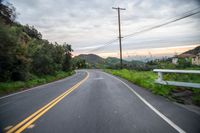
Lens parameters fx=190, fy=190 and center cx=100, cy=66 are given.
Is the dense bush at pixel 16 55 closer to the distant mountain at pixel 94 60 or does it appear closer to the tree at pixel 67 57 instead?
the tree at pixel 67 57

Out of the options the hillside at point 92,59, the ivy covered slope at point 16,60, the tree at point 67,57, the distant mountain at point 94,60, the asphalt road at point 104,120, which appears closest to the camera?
the asphalt road at point 104,120

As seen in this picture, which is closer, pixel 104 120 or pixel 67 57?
pixel 104 120

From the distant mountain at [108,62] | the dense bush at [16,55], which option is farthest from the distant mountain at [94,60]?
the dense bush at [16,55]

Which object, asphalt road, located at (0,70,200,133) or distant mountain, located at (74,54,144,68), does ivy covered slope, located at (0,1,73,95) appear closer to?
asphalt road, located at (0,70,200,133)

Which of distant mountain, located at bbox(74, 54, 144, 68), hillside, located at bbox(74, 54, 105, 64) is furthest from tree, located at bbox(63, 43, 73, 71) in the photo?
A: hillside, located at bbox(74, 54, 105, 64)

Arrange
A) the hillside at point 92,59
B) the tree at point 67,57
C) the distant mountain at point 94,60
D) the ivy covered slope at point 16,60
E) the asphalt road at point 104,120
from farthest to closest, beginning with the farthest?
the hillside at point 92,59, the distant mountain at point 94,60, the tree at point 67,57, the ivy covered slope at point 16,60, the asphalt road at point 104,120

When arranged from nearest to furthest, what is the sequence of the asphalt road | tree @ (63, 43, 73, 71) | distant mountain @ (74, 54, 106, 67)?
the asphalt road < tree @ (63, 43, 73, 71) < distant mountain @ (74, 54, 106, 67)

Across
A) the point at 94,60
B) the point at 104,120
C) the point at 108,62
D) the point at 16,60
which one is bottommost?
the point at 104,120

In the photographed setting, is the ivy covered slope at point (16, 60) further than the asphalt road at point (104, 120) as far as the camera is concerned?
Yes

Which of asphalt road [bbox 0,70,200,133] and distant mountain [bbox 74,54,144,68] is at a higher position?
distant mountain [bbox 74,54,144,68]

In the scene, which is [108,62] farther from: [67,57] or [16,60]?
[16,60]

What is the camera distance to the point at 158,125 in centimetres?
481

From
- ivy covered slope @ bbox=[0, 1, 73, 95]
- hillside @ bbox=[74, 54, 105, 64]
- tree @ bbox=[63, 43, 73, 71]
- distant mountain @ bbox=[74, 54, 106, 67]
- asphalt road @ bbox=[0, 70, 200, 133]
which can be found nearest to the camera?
asphalt road @ bbox=[0, 70, 200, 133]

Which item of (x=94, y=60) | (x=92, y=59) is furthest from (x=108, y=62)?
(x=92, y=59)
